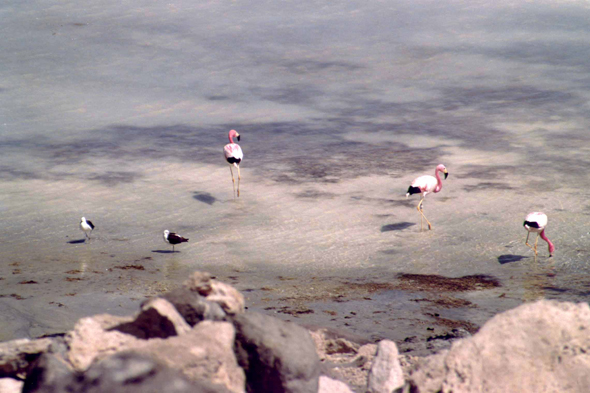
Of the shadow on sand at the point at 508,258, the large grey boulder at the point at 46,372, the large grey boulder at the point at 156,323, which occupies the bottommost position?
the shadow on sand at the point at 508,258

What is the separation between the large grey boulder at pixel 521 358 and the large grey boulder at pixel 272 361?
1.85ft

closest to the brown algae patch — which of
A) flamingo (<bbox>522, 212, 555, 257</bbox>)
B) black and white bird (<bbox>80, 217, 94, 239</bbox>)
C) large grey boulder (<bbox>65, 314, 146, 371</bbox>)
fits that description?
flamingo (<bbox>522, 212, 555, 257</bbox>)

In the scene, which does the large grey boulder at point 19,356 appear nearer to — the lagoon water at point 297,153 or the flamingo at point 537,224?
the lagoon water at point 297,153

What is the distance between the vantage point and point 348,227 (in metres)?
8.79

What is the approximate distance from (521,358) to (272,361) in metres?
1.35

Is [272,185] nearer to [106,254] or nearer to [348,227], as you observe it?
[348,227]

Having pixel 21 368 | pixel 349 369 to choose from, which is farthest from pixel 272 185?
pixel 21 368

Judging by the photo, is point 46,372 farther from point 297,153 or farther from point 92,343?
point 297,153

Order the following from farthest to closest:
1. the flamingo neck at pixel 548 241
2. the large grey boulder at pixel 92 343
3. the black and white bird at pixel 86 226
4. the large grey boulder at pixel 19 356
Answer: the black and white bird at pixel 86 226, the flamingo neck at pixel 548 241, the large grey boulder at pixel 19 356, the large grey boulder at pixel 92 343

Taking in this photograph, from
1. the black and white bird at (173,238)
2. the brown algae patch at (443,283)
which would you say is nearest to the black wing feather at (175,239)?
the black and white bird at (173,238)

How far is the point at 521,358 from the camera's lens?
12.1 ft

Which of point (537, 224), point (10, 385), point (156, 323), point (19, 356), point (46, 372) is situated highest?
point (156, 323)

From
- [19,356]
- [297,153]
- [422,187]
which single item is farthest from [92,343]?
[297,153]

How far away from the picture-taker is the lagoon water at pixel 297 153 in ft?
23.3
